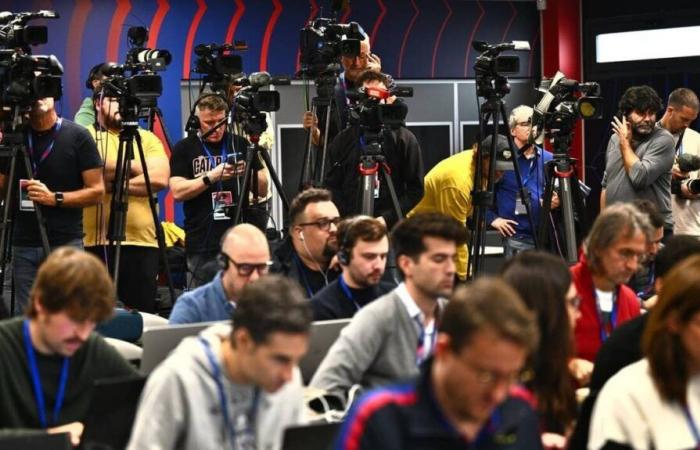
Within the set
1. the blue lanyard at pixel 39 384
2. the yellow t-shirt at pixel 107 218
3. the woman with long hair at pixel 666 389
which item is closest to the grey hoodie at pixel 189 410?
the blue lanyard at pixel 39 384

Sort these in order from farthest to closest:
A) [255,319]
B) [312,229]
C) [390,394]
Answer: [312,229]
[255,319]
[390,394]

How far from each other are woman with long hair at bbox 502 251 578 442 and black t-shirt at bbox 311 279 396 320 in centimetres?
117

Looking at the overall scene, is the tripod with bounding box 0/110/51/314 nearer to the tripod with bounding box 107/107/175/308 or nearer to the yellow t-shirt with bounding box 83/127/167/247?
the tripod with bounding box 107/107/175/308

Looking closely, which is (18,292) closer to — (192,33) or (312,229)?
(312,229)

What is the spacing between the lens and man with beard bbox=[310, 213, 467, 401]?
344 centimetres

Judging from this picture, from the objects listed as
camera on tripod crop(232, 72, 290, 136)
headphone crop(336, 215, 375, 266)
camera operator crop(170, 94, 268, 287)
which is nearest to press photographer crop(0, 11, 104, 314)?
camera operator crop(170, 94, 268, 287)

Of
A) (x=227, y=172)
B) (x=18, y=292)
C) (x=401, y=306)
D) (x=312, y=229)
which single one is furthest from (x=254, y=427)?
Result: (x=227, y=172)

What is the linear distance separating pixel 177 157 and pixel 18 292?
3.87 feet

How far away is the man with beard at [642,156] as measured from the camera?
6430 millimetres

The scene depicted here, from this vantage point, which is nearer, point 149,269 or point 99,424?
point 99,424

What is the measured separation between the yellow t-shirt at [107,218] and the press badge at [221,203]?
14.9 inches

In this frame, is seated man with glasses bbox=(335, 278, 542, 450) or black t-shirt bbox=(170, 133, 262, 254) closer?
seated man with glasses bbox=(335, 278, 542, 450)

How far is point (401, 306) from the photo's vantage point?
139 inches

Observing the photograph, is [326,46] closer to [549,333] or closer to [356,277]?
[356,277]
